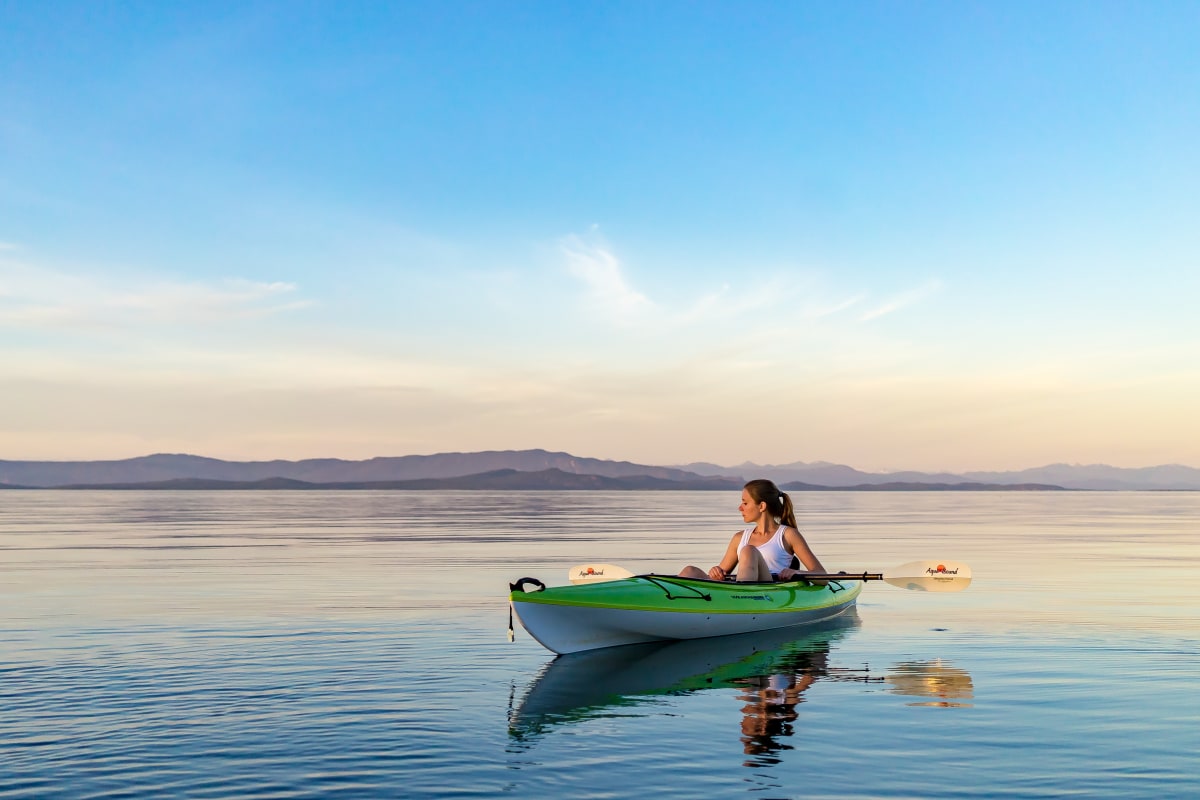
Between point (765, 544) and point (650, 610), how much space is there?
10.6ft

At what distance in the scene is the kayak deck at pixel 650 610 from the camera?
46.2 feet

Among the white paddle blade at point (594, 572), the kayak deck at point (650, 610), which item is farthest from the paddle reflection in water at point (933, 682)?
the white paddle blade at point (594, 572)

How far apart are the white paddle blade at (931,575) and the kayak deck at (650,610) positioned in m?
2.58

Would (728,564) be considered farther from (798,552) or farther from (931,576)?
(931,576)

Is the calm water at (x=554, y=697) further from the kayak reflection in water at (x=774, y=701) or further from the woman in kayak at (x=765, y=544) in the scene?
the woman in kayak at (x=765, y=544)

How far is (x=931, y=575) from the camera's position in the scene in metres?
19.2

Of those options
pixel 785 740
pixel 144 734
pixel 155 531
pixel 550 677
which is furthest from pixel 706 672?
pixel 155 531

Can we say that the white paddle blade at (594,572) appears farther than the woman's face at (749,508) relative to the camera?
Yes

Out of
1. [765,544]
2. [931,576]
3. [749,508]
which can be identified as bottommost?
[931,576]

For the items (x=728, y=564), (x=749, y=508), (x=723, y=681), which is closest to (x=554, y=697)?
(x=723, y=681)

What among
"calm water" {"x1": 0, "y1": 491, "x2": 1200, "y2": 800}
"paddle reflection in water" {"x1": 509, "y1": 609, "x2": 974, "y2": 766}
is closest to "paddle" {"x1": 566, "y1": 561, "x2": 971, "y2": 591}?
"calm water" {"x1": 0, "y1": 491, "x2": 1200, "y2": 800}

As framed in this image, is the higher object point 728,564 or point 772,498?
point 772,498

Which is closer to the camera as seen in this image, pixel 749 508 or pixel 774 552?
pixel 749 508

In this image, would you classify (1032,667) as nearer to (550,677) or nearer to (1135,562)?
(550,677)
